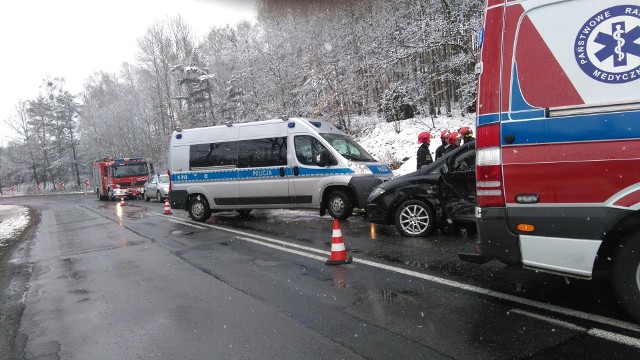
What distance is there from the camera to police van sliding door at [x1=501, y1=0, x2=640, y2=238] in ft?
10.2

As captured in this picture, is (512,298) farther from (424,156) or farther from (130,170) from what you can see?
(130,170)

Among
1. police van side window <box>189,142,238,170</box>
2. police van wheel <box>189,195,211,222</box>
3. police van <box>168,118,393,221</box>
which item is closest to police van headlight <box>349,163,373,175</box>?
police van <box>168,118,393,221</box>

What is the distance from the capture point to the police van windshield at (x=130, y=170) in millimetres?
27391

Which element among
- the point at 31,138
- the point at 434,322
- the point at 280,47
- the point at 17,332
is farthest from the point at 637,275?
the point at 31,138

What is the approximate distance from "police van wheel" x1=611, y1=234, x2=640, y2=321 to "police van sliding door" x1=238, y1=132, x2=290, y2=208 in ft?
25.4

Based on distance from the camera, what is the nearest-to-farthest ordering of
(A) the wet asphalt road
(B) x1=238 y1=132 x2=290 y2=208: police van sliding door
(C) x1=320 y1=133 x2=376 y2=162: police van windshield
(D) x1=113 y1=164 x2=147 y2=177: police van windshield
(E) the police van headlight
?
(A) the wet asphalt road < (E) the police van headlight < (C) x1=320 y1=133 x2=376 y2=162: police van windshield < (B) x1=238 y1=132 x2=290 y2=208: police van sliding door < (D) x1=113 y1=164 x2=147 y2=177: police van windshield

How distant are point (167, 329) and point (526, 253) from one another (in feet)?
10.9

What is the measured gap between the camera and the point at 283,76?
2989 centimetres

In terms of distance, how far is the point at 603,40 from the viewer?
3168 millimetres

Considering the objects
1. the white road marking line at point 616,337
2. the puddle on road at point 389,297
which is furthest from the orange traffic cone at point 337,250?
the white road marking line at point 616,337

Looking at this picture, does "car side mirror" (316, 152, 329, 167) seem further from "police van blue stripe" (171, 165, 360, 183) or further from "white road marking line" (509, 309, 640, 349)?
"white road marking line" (509, 309, 640, 349)

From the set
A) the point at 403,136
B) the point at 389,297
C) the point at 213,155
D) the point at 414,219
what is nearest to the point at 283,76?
the point at 403,136

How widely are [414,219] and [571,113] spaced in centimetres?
431

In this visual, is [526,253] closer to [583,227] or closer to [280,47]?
[583,227]
